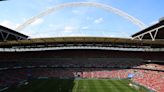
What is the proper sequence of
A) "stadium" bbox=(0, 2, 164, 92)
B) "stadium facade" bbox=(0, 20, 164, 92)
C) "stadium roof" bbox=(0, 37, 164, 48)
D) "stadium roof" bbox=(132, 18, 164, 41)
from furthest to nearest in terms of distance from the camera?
"stadium roof" bbox=(0, 37, 164, 48) → "stadium facade" bbox=(0, 20, 164, 92) → "stadium" bbox=(0, 2, 164, 92) → "stadium roof" bbox=(132, 18, 164, 41)

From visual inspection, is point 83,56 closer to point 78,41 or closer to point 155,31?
point 78,41

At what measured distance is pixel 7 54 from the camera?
67000 mm

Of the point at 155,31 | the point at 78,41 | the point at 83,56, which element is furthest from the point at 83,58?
the point at 155,31

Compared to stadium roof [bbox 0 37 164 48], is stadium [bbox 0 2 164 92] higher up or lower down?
lower down

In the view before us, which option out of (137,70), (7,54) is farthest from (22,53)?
(137,70)

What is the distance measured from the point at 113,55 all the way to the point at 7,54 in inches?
1178

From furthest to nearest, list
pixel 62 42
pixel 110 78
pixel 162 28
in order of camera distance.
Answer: pixel 62 42 < pixel 110 78 < pixel 162 28

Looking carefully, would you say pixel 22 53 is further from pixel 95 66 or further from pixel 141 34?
pixel 141 34

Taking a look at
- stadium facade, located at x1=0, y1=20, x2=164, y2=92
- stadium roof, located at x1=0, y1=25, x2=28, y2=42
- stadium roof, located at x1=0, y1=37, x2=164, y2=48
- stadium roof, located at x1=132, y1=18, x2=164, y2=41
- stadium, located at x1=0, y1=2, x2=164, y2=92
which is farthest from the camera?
stadium roof, located at x1=0, y1=37, x2=164, y2=48

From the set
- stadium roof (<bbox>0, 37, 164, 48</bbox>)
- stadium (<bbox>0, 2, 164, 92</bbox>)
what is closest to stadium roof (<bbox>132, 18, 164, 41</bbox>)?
stadium (<bbox>0, 2, 164, 92</bbox>)

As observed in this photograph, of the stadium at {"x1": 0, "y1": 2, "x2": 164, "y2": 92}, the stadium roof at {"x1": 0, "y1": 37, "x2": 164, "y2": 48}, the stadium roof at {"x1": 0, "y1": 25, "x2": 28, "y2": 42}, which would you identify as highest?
the stadium roof at {"x1": 0, "y1": 25, "x2": 28, "y2": 42}

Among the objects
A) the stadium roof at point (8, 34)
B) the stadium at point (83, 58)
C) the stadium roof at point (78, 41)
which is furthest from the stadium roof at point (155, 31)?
the stadium roof at point (8, 34)

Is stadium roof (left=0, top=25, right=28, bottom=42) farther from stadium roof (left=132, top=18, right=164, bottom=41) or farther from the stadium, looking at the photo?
stadium roof (left=132, top=18, right=164, bottom=41)

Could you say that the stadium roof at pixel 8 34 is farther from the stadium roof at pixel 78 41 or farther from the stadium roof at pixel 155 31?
the stadium roof at pixel 155 31
